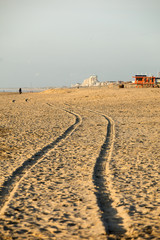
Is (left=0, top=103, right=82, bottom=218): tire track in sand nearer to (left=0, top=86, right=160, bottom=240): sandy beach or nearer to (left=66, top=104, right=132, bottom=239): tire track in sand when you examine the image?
(left=0, top=86, right=160, bottom=240): sandy beach

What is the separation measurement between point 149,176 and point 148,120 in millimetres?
7998

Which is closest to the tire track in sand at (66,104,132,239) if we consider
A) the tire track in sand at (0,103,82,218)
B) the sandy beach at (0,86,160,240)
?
the sandy beach at (0,86,160,240)

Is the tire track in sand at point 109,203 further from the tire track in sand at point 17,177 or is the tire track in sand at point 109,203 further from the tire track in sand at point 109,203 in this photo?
the tire track in sand at point 17,177

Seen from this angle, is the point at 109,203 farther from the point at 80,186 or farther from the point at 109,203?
the point at 80,186

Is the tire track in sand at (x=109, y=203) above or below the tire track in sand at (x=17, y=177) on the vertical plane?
below

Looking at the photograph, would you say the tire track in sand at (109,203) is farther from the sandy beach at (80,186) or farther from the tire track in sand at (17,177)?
the tire track in sand at (17,177)

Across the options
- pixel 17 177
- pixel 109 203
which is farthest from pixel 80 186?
pixel 17 177

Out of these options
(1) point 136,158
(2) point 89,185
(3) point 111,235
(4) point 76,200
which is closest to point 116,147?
(1) point 136,158

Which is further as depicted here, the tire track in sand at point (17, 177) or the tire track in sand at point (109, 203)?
the tire track in sand at point (17, 177)

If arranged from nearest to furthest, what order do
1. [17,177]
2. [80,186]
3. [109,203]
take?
[109,203], [80,186], [17,177]

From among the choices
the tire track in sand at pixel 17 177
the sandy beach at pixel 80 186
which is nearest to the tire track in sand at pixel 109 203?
the sandy beach at pixel 80 186

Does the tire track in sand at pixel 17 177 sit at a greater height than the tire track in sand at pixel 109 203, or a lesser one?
greater

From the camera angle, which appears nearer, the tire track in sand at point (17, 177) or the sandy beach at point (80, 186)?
the sandy beach at point (80, 186)

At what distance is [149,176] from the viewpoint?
5.59m
